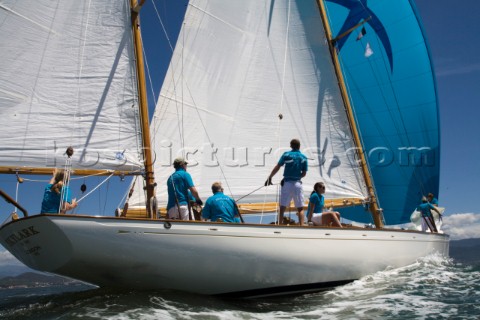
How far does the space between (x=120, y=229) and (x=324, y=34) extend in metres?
8.85

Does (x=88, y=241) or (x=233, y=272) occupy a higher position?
(x=88, y=241)

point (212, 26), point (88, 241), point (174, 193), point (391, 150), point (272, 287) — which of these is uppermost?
point (212, 26)

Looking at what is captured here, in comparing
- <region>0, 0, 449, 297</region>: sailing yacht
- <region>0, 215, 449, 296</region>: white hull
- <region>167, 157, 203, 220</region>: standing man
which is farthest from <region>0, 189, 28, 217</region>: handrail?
<region>167, 157, 203, 220</region>: standing man

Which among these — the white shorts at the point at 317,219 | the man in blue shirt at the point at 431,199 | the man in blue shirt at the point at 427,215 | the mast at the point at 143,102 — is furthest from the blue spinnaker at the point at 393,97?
the mast at the point at 143,102

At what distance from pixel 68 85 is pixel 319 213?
222 inches

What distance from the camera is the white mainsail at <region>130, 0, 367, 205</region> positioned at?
11.3 m

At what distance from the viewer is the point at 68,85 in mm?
8336

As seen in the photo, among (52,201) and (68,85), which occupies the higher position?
(68,85)

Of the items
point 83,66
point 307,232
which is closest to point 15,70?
point 83,66

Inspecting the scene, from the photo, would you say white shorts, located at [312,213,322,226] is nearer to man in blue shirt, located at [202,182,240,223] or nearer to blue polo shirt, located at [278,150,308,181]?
blue polo shirt, located at [278,150,308,181]

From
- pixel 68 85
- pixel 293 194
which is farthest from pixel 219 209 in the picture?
pixel 68 85

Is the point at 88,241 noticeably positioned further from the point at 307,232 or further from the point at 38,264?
the point at 307,232

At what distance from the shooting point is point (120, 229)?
6031 millimetres

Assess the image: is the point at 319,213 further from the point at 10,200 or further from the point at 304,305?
the point at 10,200
